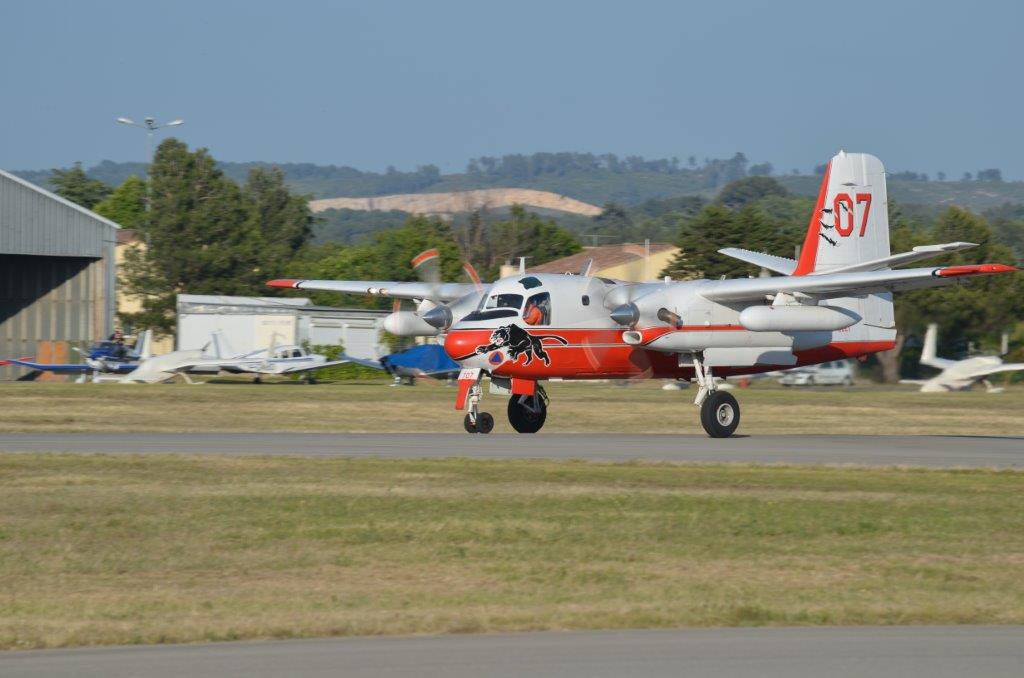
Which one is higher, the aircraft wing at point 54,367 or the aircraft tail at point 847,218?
the aircraft tail at point 847,218

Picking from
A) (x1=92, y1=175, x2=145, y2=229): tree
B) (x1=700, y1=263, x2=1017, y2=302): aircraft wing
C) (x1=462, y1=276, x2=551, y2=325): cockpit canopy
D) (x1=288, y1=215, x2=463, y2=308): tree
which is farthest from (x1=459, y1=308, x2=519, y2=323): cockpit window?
(x1=92, y1=175, x2=145, y2=229): tree

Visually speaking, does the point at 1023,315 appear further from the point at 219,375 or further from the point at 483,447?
the point at 483,447

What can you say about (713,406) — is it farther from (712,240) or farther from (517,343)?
(712,240)

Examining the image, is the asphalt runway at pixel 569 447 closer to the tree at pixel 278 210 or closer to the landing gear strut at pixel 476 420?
the landing gear strut at pixel 476 420

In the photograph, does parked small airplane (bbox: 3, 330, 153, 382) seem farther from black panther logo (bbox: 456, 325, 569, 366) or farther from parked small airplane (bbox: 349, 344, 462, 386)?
black panther logo (bbox: 456, 325, 569, 366)

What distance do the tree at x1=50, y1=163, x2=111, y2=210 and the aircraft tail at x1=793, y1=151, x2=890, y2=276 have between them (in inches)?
4613

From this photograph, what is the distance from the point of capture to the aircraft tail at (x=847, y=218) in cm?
2803

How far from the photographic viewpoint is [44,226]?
56375 millimetres

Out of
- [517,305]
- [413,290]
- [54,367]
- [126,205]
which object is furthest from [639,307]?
[126,205]

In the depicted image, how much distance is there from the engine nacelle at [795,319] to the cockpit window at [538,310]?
3722 mm

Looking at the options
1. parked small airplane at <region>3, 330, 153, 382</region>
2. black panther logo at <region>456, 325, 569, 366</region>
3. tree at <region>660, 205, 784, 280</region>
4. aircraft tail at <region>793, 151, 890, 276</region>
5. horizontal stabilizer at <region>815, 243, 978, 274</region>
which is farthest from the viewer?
tree at <region>660, 205, 784, 280</region>

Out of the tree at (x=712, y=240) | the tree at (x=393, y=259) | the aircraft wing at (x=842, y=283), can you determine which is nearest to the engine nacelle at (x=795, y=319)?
the aircraft wing at (x=842, y=283)

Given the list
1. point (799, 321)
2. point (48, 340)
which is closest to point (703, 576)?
point (799, 321)

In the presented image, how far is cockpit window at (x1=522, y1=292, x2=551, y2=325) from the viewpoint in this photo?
25.5 meters
